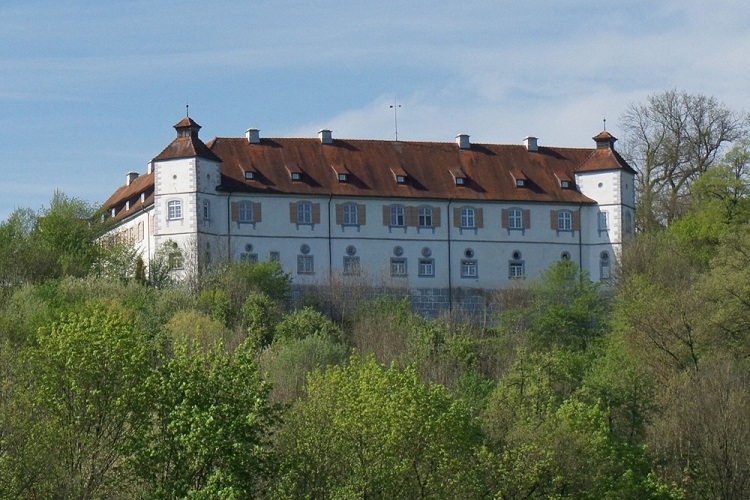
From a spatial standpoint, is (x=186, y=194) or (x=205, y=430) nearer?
(x=205, y=430)

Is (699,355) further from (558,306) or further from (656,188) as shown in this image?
(656,188)

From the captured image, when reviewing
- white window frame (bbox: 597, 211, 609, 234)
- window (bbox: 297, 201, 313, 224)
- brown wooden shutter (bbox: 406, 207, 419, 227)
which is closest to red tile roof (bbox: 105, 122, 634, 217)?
window (bbox: 297, 201, 313, 224)

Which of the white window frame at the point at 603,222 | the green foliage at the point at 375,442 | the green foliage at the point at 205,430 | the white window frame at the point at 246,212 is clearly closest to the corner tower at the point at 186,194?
the white window frame at the point at 246,212

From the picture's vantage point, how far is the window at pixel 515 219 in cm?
7575

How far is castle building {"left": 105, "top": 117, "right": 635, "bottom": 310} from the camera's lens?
235 feet

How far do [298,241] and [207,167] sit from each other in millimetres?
4510

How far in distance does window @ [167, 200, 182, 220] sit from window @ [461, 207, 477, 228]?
11.7m

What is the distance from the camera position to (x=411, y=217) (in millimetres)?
74562

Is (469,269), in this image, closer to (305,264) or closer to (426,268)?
(426,268)

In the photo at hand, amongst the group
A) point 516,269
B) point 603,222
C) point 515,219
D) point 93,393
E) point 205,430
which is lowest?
point 205,430

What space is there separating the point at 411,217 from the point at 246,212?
6.81 metres

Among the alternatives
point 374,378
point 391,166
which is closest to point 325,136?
point 391,166

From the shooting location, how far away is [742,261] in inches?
2303

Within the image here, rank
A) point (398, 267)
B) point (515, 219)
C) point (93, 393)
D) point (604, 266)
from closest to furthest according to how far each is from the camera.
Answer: point (93, 393) < point (398, 267) < point (604, 266) < point (515, 219)
